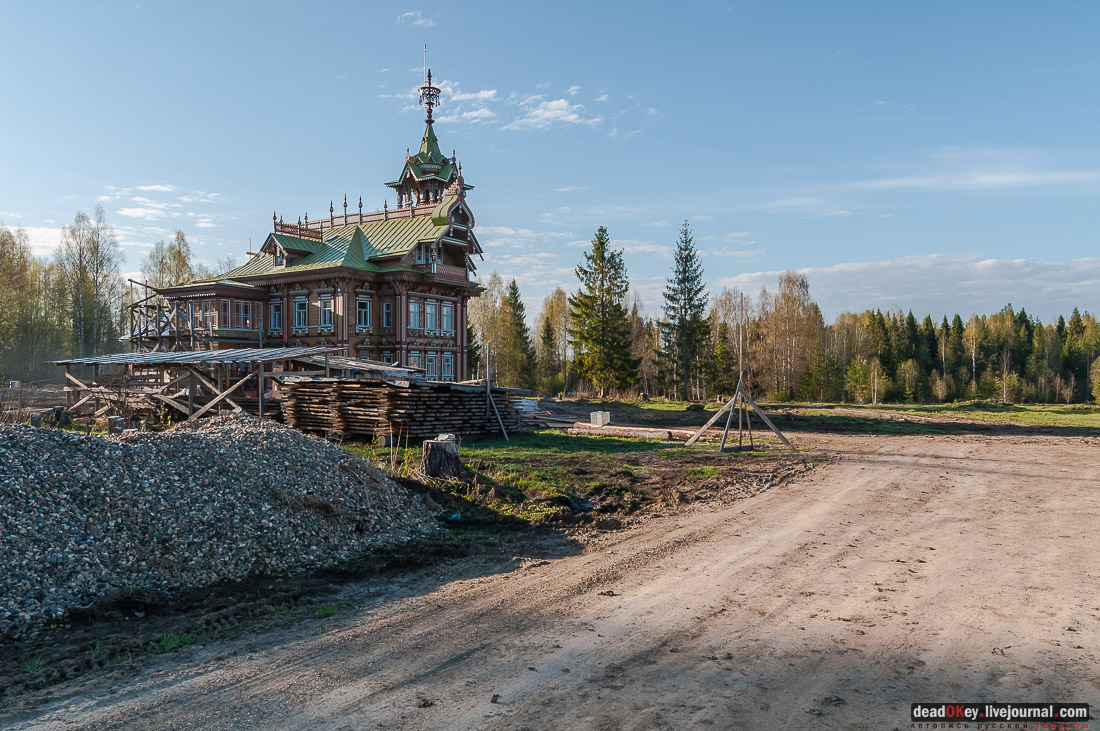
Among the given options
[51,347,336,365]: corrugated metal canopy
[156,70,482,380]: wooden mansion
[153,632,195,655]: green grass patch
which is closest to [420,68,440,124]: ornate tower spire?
[156,70,482,380]: wooden mansion

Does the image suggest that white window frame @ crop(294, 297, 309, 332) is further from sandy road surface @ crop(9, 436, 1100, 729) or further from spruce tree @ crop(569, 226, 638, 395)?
sandy road surface @ crop(9, 436, 1100, 729)

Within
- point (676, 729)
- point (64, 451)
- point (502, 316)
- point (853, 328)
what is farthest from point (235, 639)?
point (853, 328)

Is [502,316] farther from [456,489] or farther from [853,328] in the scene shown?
[456,489]

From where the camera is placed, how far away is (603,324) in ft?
167

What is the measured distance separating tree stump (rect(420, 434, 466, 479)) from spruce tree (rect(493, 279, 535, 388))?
149ft

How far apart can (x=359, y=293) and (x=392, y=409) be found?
1722cm

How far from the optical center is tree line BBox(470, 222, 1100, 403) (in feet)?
169

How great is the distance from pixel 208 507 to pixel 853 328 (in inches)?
2729

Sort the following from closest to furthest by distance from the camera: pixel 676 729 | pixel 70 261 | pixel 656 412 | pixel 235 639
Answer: pixel 676 729 < pixel 235 639 < pixel 656 412 < pixel 70 261

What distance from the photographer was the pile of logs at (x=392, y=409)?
2122 cm

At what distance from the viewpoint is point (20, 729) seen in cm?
472

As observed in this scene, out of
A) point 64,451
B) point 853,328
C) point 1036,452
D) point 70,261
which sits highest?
point 70,261

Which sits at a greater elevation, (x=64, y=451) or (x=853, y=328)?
(x=853, y=328)

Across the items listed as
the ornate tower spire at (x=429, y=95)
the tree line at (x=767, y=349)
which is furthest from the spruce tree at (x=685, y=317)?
the ornate tower spire at (x=429, y=95)
